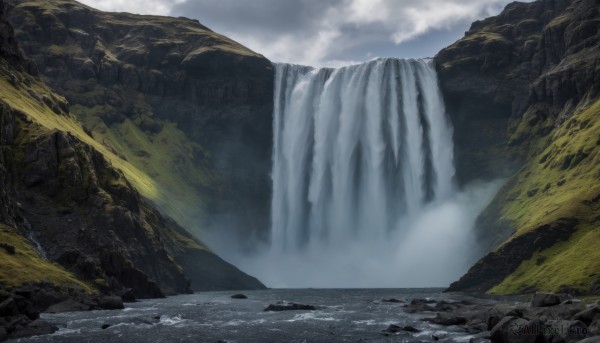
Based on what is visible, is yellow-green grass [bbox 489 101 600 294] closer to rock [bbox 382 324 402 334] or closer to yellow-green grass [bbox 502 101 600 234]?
yellow-green grass [bbox 502 101 600 234]

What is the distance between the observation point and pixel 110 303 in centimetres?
9281

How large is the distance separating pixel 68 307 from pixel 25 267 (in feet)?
39.7

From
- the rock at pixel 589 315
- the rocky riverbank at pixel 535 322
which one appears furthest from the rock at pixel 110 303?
the rock at pixel 589 315

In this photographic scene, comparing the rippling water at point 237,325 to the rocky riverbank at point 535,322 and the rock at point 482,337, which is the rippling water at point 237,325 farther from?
the rocky riverbank at point 535,322

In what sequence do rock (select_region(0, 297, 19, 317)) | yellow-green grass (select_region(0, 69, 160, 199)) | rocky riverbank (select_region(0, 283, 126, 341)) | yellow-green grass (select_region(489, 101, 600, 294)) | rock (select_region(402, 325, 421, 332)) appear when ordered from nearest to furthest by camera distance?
rocky riverbank (select_region(0, 283, 126, 341))
rock (select_region(0, 297, 19, 317))
rock (select_region(402, 325, 421, 332))
yellow-green grass (select_region(489, 101, 600, 294))
yellow-green grass (select_region(0, 69, 160, 199))

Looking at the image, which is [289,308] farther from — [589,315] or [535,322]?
[589,315]

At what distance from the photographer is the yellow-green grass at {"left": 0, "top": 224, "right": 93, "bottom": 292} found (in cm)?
8881

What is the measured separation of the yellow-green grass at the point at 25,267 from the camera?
88.8 meters

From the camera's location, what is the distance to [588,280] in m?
106

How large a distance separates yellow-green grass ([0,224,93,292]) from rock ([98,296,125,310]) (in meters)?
8.07

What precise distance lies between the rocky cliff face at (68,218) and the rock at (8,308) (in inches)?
676

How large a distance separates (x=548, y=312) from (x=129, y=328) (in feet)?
152

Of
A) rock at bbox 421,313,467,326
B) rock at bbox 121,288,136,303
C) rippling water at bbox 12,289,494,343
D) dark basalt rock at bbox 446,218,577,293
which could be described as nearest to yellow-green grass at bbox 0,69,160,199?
rock at bbox 121,288,136,303

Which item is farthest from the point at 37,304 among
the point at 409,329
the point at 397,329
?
the point at 409,329
